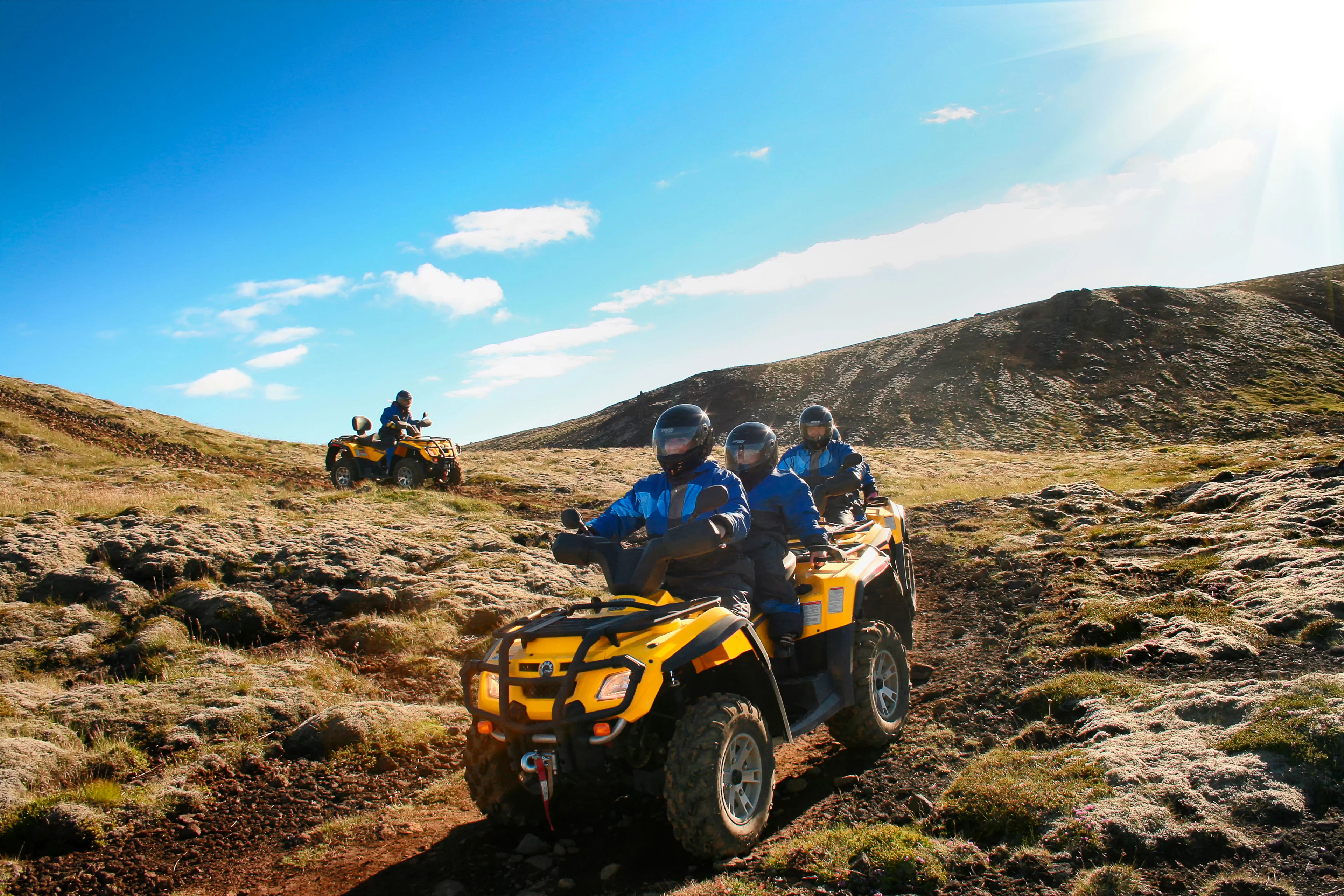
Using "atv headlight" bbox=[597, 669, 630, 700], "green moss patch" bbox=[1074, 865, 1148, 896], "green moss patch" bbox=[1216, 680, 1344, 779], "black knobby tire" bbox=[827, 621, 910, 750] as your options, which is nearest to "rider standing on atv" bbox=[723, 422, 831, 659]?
"black knobby tire" bbox=[827, 621, 910, 750]

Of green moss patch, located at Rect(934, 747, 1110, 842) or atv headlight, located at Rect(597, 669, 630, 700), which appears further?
green moss patch, located at Rect(934, 747, 1110, 842)

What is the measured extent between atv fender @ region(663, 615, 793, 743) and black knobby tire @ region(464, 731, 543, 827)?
119 cm

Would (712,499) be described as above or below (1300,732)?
above

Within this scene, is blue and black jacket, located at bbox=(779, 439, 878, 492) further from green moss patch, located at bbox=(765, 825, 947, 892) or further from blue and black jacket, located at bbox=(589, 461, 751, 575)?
green moss patch, located at bbox=(765, 825, 947, 892)

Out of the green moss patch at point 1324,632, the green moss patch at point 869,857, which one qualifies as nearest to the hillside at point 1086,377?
the green moss patch at point 1324,632

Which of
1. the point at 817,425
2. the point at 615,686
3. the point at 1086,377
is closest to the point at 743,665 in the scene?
the point at 615,686

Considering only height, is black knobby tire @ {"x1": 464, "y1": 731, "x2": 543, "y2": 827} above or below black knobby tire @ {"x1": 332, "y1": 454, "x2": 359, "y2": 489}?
below

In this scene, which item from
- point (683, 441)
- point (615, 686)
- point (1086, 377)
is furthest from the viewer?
point (1086, 377)

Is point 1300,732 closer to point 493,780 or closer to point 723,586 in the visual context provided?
point 723,586

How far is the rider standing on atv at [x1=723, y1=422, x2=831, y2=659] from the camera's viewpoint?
5.13 m

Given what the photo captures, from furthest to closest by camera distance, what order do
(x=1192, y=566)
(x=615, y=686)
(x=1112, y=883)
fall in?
(x=1192, y=566), (x=615, y=686), (x=1112, y=883)

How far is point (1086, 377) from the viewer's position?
68125 mm

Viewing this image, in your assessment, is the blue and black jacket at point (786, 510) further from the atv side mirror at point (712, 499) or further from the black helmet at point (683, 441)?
the atv side mirror at point (712, 499)

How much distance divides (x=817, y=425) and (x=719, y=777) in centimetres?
661
